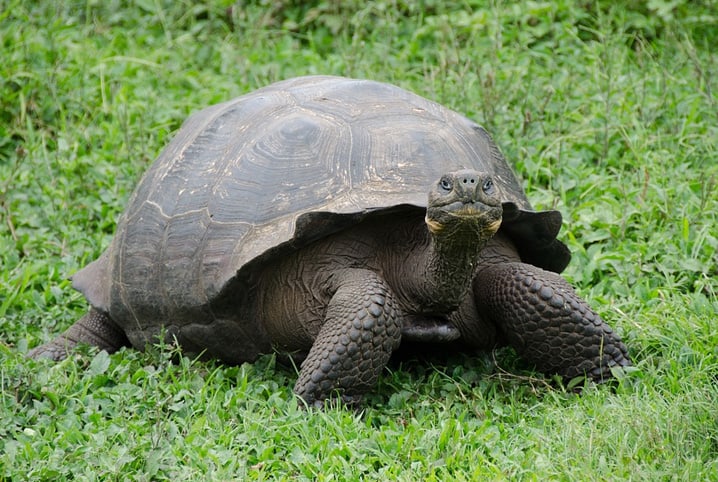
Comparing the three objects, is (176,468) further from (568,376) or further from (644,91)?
(644,91)

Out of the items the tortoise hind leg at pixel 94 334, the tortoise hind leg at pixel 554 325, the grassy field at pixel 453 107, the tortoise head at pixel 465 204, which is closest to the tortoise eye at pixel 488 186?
the tortoise head at pixel 465 204

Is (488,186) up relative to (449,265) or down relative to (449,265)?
up

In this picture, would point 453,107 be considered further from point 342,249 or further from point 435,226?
point 435,226

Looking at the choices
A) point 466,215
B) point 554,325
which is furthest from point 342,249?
point 554,325

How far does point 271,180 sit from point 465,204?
97 cm

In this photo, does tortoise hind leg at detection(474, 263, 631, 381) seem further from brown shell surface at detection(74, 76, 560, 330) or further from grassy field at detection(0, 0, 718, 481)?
brown shell surface at detection(74, 76, 560, 330)

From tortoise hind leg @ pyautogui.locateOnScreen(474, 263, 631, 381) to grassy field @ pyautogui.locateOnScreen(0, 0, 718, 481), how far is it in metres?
0.11

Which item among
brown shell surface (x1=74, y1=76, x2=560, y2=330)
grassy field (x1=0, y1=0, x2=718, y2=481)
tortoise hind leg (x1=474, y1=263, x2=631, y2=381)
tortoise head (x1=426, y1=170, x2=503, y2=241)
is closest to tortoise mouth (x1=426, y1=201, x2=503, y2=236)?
tortoise head (x1=426, y1=170, x2=503, y2=241)

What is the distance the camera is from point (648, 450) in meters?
3.37

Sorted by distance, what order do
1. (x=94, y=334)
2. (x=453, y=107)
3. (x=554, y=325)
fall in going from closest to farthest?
(x=554, y=325) < (x=94, y=334) < (x=453, y=107)

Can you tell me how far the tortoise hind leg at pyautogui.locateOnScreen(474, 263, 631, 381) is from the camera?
13.5 feet

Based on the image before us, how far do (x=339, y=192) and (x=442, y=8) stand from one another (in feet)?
13.9

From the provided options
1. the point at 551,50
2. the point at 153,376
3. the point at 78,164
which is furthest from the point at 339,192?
the point at 551,50

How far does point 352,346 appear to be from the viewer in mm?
3900
